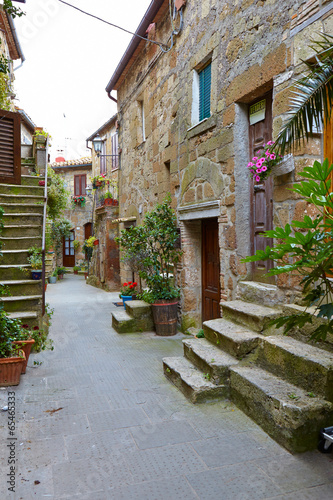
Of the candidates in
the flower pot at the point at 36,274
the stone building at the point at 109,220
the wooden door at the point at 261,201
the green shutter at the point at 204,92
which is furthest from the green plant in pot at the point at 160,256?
the stone building at the point at 109,220

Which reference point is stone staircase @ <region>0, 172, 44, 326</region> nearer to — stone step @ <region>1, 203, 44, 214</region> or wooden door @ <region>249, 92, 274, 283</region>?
stone step @ <region>1, 203, 44, 214</region>

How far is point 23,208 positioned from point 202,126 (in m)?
3.45

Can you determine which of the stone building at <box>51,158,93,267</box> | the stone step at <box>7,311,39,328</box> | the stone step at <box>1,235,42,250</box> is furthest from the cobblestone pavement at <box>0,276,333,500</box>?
the stone building at <box>51,158,93,267</box>

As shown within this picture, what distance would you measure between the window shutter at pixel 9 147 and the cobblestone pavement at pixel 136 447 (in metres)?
3.43

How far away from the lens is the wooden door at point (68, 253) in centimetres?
2152

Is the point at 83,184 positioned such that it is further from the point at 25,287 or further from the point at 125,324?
the point at 25,287

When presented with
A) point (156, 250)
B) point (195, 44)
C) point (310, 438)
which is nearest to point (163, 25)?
point (195, 44)

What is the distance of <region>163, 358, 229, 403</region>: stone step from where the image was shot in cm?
331

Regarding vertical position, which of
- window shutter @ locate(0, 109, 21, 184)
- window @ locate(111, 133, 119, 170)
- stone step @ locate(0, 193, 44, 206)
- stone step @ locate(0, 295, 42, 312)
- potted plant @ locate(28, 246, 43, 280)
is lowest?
stone step @ locate(0, 295, 42, 312)

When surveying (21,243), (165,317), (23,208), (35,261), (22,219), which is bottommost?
(165,317)

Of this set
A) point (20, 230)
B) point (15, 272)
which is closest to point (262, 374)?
point (15, 272)

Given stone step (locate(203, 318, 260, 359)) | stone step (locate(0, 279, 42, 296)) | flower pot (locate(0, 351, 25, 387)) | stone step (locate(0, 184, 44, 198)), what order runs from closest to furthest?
stone step (locate(203, 318, 260, 359)) < flower pot (locate(0, 351, 25, 387)) < stone step (locate(0, 279, 42, 296)) < stone step (locate(0, 184, 44, 198))

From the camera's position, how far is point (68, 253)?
21.7 m

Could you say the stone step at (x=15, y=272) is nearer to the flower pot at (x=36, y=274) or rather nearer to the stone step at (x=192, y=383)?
the flower pot at (x=36, y=274)
